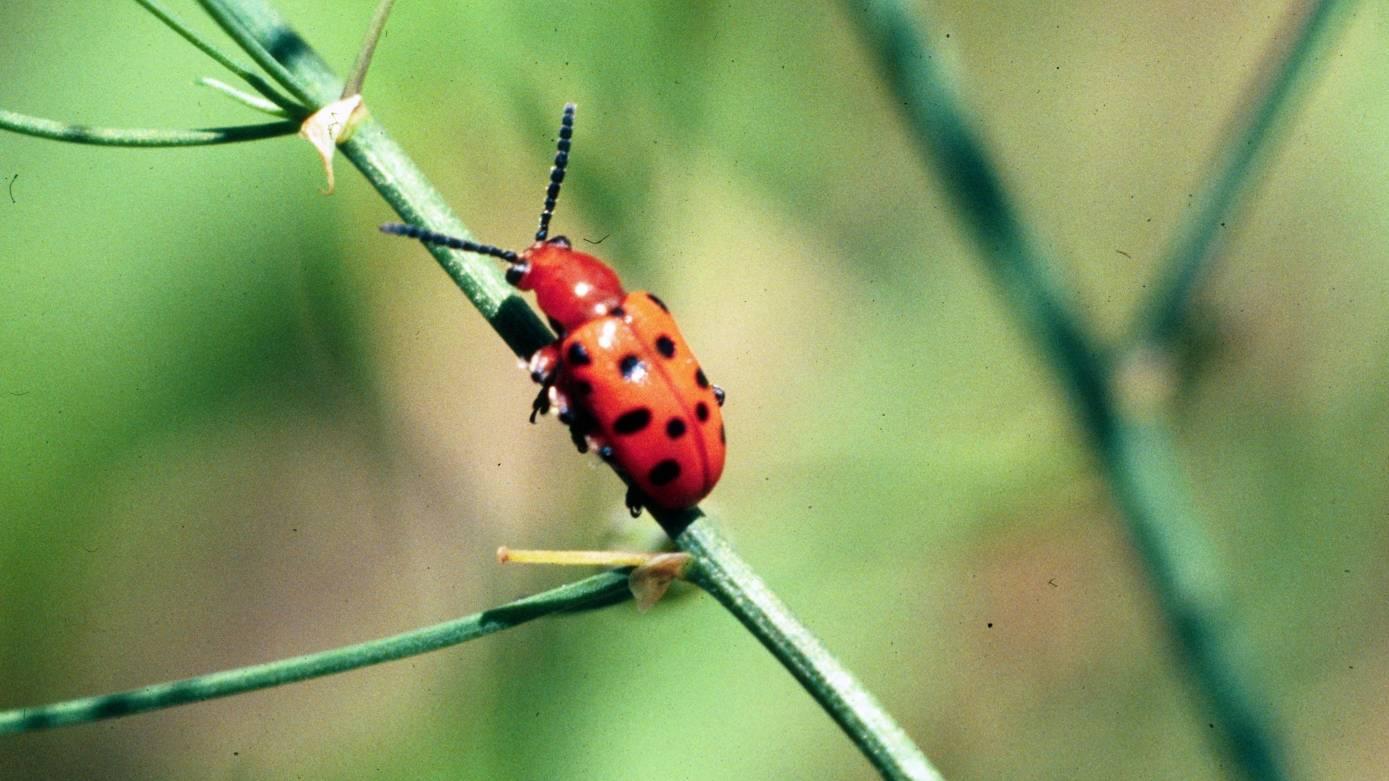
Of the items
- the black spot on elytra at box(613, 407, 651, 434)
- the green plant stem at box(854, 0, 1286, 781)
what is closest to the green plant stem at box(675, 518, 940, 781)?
the black spot on elytra at box(613, 407, 651, 434)

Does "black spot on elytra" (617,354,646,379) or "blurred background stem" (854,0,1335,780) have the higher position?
"black spot on elytra" (617,354,646,379)

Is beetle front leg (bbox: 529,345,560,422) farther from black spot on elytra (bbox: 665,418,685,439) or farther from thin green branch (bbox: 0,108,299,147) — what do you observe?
thin green branch (bbox: 0,108,299,147)

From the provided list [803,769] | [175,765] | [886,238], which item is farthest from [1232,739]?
[175,765]

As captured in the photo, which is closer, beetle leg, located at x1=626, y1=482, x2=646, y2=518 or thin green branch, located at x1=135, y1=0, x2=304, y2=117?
thin green branch, located at x1=135, y1=0, x2=304, y2=117

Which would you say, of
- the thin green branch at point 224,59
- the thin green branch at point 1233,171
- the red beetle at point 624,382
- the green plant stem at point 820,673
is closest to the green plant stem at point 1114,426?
the thin green branch at point 1233,171

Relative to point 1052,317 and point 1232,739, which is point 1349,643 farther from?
point 1052,317

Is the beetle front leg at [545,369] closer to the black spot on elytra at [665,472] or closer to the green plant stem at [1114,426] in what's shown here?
the black spot on elytra at [665,472]
